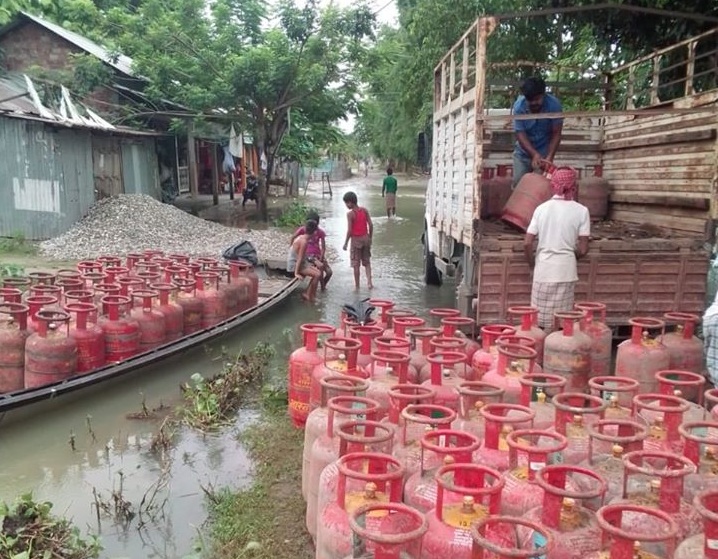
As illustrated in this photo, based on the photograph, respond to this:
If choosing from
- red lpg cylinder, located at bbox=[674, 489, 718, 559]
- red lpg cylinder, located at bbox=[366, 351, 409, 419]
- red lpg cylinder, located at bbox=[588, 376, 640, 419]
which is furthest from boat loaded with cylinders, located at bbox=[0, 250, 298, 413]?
red lpg cylinder, located at bbox=[674, 489, 718, 559]

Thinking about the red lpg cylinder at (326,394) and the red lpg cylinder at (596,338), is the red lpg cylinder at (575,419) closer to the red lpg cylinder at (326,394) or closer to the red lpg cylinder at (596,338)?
the red lpg cylinder at (326,394)

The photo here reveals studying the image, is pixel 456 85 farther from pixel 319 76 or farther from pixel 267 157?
pixel 267 157

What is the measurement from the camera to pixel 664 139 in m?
7.09

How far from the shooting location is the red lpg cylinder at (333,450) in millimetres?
2627

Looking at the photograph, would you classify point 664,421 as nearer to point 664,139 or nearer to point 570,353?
point 570,353

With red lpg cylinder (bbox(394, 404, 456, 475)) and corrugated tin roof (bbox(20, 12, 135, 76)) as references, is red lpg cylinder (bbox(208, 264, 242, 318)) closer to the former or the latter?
red lpg cylinder (bbox(394, 404, 456, 475))

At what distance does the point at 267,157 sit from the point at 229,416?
45.1ft

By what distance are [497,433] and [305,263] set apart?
6483 mm

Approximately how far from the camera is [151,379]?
6.02 meters

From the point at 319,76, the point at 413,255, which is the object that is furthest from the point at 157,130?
the point at 413,255

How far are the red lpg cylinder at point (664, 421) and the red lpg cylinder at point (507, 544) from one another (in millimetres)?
1024

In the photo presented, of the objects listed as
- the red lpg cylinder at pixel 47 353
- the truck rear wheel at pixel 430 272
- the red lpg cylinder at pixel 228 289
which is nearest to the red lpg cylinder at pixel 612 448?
the red lpg cylinder at pixel 47 353

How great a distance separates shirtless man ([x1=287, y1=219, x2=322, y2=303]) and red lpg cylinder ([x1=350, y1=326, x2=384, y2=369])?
4.48m

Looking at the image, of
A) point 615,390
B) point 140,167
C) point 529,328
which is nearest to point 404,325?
point 529,328
